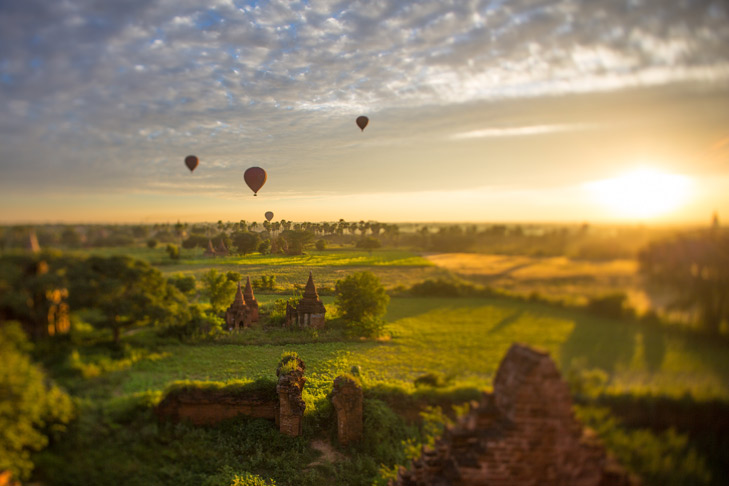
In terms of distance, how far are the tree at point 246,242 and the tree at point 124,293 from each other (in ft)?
9.78

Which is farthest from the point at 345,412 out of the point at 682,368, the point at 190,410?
the point at 682,368

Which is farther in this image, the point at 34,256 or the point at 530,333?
the point at 34,256

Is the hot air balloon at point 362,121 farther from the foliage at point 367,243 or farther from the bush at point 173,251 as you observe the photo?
the bush at point 173,251

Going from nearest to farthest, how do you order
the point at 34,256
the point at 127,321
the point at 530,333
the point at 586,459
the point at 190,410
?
the point at 586,459 → the point at 530,333 → the point at 34,256 → the point at 190,410 → the point at 127,321

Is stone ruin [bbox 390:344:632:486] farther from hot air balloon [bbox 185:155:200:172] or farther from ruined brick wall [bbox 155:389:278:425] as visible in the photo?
hot air balloon [bbox 185:155:200:172]

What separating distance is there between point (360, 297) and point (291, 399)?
2.75 meters

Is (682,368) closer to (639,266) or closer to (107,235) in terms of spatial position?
(639,266)

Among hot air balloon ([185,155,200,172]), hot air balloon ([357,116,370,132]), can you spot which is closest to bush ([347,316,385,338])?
hot air balloon ([357,116,370,132])

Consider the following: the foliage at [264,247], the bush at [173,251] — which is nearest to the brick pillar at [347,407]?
the foliage at [264,247]

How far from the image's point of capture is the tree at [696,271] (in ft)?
11.2

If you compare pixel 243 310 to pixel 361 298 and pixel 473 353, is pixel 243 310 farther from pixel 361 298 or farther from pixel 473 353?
pixel 473 353

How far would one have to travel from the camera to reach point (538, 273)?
4539 millimetres

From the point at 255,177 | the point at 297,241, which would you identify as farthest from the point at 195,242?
the point at 297,241

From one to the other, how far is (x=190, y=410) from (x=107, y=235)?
4.78 metres
